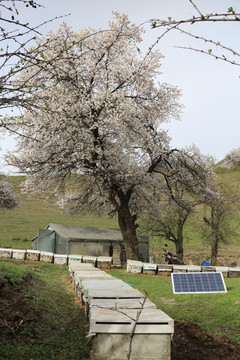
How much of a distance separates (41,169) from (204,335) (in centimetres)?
1828

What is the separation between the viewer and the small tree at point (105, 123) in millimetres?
23859

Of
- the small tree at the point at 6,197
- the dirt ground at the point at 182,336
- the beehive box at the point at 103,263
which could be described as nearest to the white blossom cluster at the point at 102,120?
the beehive box at the point at 103,263

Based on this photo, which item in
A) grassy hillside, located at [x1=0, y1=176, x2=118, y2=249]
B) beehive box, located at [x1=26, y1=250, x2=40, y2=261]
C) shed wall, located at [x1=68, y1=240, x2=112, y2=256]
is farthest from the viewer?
grassy hillside, located at [x1=0, y1=176, x2=118, y2=249]

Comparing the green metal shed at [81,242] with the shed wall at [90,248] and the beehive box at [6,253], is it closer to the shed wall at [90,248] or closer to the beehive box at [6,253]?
the shed wall at [90,248]

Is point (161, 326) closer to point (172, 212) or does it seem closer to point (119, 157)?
point (119, 157)

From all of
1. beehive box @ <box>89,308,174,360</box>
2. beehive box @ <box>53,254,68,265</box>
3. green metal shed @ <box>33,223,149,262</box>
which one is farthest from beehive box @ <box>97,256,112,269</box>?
beehive box @ <box>89,308,174,360</box>

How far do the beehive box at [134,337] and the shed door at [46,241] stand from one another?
2840 cm

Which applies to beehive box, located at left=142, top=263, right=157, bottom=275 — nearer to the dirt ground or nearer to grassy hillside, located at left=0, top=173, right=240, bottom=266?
grassy hillside, located at left=0, top=173, right=240, bottom=266

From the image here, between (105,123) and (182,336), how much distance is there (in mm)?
18130

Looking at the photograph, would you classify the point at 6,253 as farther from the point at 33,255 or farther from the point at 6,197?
the point at 6,197

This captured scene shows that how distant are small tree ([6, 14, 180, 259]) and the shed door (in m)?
7.61

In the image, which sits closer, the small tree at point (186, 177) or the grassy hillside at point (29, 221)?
the small tree at point (186, 177)

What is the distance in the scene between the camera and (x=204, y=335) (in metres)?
8.49

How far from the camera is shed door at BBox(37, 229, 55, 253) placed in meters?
33.5
